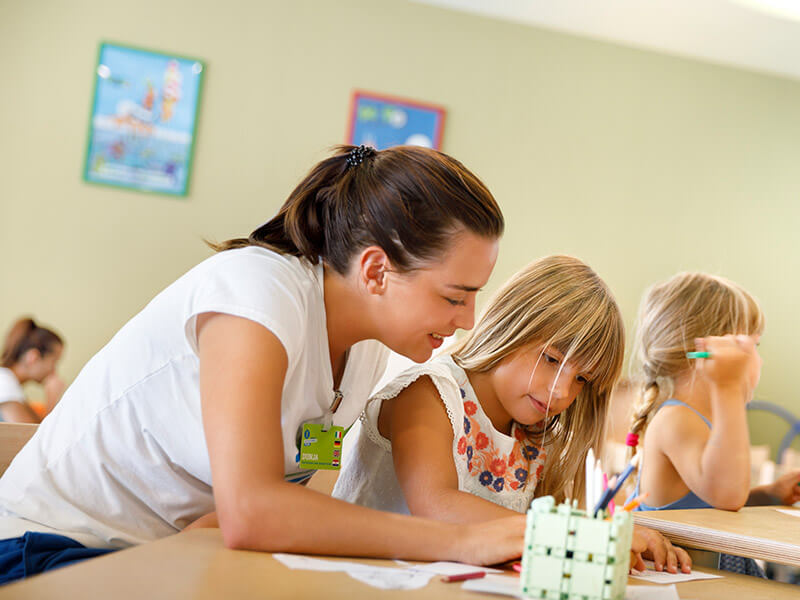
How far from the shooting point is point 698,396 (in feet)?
6.59

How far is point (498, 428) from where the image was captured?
152 cm

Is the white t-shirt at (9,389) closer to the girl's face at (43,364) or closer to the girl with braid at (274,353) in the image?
the girl's face at (43,364)

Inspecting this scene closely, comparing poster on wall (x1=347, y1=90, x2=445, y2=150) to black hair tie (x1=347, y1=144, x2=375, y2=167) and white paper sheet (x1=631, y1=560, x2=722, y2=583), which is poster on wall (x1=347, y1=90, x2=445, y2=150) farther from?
white paper sheet (x1=631, y1=560, x2=722, y2=583)

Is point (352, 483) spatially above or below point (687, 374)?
below

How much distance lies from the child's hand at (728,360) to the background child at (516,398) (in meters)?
0.31

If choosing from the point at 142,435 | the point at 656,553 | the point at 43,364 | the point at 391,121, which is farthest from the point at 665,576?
the point at 391,121

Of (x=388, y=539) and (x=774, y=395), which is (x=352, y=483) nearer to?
(x=388, y=539)

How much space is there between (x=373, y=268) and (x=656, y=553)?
56 cm

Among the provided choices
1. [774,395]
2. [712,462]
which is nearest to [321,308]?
[712,462]

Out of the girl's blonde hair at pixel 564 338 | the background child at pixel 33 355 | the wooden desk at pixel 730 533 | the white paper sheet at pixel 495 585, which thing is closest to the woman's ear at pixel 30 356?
the background child at pixel 33 355

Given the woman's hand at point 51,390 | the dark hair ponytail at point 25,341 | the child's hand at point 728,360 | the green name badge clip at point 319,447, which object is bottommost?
the woman's hand at point 51,390

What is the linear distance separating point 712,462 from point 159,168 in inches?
126

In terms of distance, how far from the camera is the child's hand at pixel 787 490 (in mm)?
2064

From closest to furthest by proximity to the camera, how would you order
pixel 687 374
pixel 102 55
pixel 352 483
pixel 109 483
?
pixel 109 483 → pixel 352 483 → pixel 687 374 → pixel 102 55
